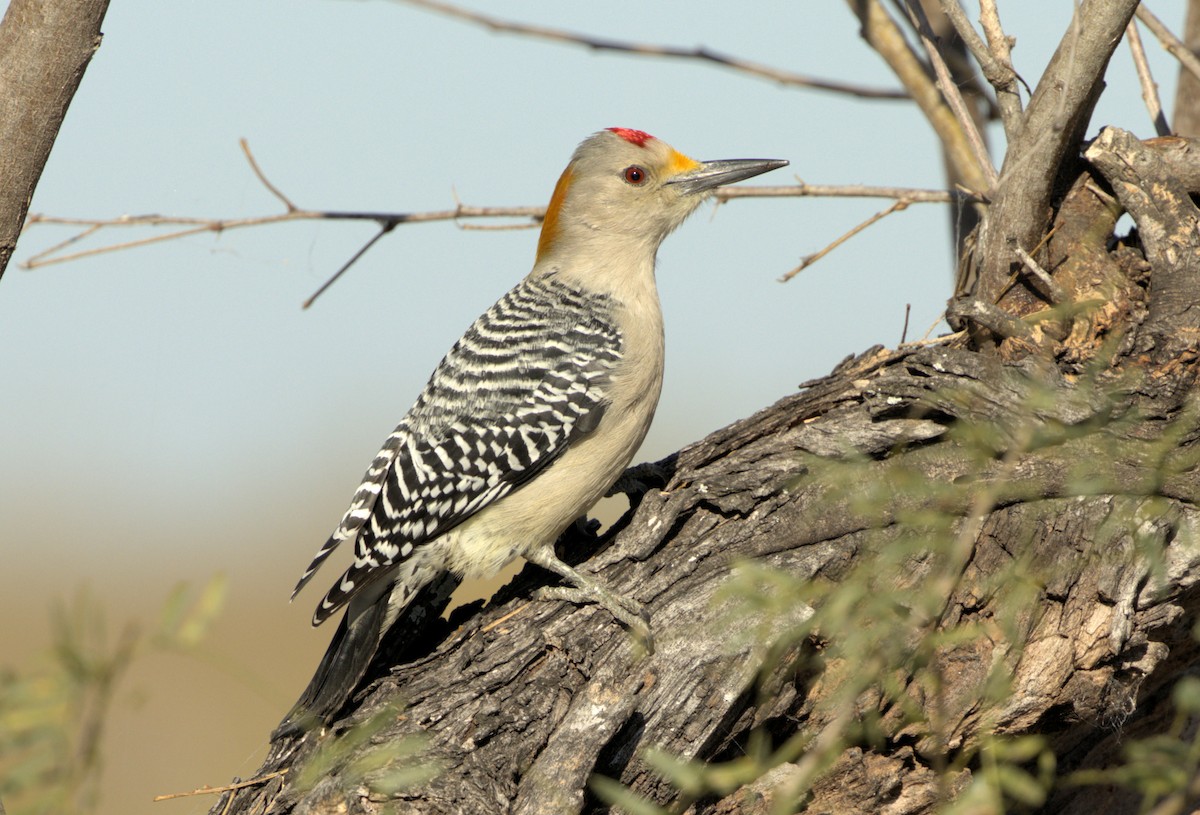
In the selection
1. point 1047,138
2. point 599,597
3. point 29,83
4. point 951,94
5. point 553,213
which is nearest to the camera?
point 29,83

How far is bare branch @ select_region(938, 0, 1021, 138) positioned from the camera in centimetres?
489

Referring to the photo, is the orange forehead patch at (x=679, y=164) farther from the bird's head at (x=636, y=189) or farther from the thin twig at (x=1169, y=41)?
the thin twig at (x=1169, y=41)

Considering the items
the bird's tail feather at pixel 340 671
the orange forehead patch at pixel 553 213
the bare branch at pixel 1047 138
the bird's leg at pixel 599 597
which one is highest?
the bare branch at pixel 1047 138

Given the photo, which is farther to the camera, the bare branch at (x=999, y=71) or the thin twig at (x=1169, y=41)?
the thin twig at (x=1169, y=41)

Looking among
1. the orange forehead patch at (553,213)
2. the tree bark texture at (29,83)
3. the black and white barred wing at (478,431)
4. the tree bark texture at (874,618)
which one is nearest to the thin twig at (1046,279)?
the tree bark texture at (874,618)


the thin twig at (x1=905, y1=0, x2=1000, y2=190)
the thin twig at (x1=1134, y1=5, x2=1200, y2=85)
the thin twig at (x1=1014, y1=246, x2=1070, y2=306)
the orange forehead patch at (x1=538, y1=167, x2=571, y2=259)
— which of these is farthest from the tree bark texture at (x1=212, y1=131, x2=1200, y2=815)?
the orange forehead patch at (x1=538, y1=167, x2=571, y2=259)

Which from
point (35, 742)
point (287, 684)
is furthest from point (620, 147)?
point (287, 684)

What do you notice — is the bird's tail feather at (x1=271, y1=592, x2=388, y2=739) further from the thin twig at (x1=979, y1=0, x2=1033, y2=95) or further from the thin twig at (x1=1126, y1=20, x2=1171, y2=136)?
the thin twig at (x1=1126, y1=20, x2=1171, y2=136)

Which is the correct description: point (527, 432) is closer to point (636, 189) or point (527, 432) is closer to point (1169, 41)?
point (636, 189)

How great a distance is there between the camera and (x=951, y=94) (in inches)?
212

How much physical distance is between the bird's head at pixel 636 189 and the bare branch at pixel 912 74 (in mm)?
1067

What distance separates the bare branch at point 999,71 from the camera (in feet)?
16.1

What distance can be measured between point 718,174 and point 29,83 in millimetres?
3239

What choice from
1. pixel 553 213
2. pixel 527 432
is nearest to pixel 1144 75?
pixel 553 213
